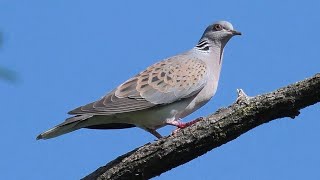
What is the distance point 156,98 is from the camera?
5.01 meters

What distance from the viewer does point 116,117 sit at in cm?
486

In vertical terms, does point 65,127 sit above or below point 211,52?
below

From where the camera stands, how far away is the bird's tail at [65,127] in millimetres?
4375

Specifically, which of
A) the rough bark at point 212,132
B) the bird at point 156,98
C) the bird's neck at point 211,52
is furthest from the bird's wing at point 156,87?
the rough bark at point 212,132

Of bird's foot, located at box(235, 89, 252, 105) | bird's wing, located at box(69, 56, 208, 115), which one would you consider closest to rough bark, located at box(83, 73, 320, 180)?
bird's foot, located at box(235, 89, 252, 105)

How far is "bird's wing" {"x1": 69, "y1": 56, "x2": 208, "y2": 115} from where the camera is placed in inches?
188

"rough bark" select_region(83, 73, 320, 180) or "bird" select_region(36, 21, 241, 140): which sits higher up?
"bird" select_region(36, 21, 241, 140)

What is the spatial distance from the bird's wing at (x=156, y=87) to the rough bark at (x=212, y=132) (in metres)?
0.76

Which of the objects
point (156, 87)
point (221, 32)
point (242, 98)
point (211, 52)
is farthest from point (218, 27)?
point (242, 98)

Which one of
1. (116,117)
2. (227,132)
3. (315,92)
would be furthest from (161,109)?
(315,92)

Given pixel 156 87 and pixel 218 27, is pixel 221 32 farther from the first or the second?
pixel 156 87

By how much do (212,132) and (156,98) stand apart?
1429 mm

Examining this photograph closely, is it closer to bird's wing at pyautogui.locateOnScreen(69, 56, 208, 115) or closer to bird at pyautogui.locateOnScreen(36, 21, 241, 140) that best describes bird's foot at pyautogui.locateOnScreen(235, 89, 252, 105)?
bird at pyautogui.locateOnScreen(36, 21, 241, 140)

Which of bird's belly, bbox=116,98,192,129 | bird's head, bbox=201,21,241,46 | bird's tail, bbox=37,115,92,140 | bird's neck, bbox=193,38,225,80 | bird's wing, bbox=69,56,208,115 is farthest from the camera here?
bird's head, bbox=201,21,241,46
